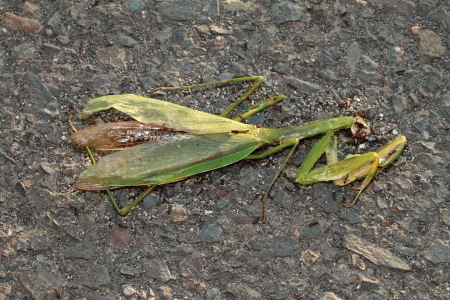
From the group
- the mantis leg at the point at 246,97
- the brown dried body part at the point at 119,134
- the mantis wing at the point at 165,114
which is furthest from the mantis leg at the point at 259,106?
the brown dried body part at the point at 119,134

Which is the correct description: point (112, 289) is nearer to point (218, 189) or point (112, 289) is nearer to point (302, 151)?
point (218, 189)

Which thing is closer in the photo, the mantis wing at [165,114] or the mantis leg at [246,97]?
the mantis wing at [165,114]

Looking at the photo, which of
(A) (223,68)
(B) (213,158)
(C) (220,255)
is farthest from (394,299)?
(A) (223,68)

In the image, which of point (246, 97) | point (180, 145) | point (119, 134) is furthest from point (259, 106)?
point (119, 134)

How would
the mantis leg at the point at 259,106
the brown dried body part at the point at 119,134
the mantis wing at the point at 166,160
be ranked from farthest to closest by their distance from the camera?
the mantis leg at the point at 259,106 → the brown dried body part at the point at 119,134 → the mantis wing at the point at 166,160

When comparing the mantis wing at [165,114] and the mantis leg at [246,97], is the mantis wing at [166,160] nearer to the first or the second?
the mantis wing at [165,114]

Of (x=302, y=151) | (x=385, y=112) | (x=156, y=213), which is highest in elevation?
(x=385, y=112)

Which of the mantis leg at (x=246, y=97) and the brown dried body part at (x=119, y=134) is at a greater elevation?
the mantis leg at (x=246, y=97)
